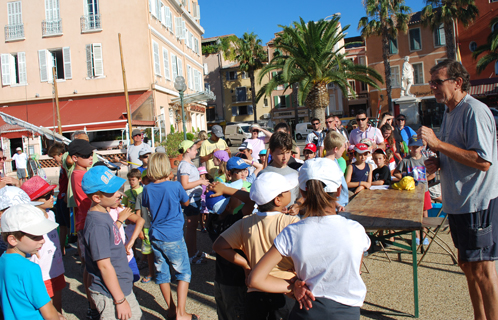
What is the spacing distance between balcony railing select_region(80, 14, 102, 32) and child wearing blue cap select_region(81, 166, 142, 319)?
22282 millimetres

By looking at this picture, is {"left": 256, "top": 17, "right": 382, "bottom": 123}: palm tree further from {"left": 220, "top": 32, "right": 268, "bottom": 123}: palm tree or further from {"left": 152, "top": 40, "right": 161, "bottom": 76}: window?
{"left": 220, "top": 32, "right": 268, "bottom": 123}: palm tree

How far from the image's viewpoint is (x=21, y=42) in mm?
22438

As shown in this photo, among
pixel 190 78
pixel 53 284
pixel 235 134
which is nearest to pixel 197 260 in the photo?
pixel 53 284

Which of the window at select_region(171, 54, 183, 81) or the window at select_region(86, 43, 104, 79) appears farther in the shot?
the window at select_region(171, 54, 183, 81)

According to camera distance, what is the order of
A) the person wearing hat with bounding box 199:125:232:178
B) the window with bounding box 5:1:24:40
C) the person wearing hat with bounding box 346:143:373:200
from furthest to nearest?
1. the window with bounding box 5:1:24:40
2. the person wearing hat with bounding box 199:125:232:178
3. the person wearing hat with bounding box 346:143:373:200

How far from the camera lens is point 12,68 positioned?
22703 mm

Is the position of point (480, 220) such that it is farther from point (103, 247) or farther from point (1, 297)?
point (1, 297)

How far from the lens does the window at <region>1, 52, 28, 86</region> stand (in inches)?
882

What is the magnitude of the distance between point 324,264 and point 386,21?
3140 cm

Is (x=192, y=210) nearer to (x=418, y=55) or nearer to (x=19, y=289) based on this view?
(x=19, y=289)

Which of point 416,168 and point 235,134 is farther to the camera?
point 235,134

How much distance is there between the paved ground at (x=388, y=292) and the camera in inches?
133

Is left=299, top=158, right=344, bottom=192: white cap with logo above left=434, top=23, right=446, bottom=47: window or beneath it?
beneath

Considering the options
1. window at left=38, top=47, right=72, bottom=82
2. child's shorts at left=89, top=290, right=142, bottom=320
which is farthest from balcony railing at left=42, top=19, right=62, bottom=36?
child's shorts at left=89, top=290, right=142, bottom=320
